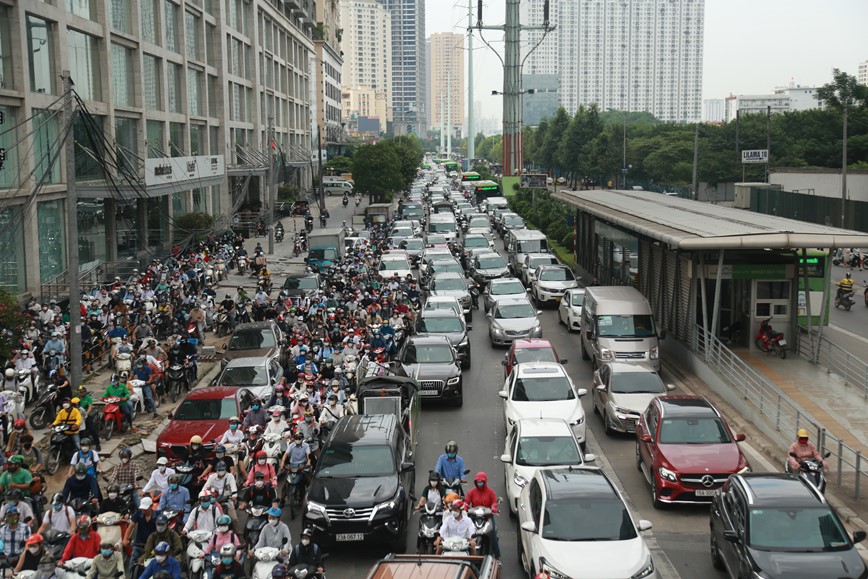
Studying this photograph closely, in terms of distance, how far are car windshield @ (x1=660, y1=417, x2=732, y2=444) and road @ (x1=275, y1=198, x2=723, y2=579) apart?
42.3 inches

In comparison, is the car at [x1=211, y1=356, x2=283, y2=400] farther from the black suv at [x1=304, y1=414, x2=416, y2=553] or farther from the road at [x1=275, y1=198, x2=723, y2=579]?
the black suv at [x1=304, y1=414, x2=416, y2=553]

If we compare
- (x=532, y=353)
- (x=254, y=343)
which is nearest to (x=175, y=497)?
(x=532, y=353)

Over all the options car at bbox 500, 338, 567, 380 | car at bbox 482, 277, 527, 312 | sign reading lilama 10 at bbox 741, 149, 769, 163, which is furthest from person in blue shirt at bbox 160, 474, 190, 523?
sign reading lilama 10 at bbox 741, 149, 769, 163

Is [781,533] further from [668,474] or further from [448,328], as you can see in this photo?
[448,328]

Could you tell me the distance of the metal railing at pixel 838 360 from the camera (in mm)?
21277

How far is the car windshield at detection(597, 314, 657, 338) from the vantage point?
24406mm

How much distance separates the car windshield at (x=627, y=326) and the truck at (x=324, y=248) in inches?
788

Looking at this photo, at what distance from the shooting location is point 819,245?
20344 mm

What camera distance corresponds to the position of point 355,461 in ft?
46.5

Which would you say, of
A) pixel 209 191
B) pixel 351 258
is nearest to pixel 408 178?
pixel 209 191

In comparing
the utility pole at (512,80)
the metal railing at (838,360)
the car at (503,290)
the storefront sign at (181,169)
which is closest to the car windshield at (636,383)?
the metal railing at (838,360)

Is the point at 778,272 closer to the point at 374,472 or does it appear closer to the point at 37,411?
the point at 374,472

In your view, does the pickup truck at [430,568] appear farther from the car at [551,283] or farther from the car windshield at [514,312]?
the car at [551,283]

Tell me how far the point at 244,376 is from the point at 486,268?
2059 centimetres
